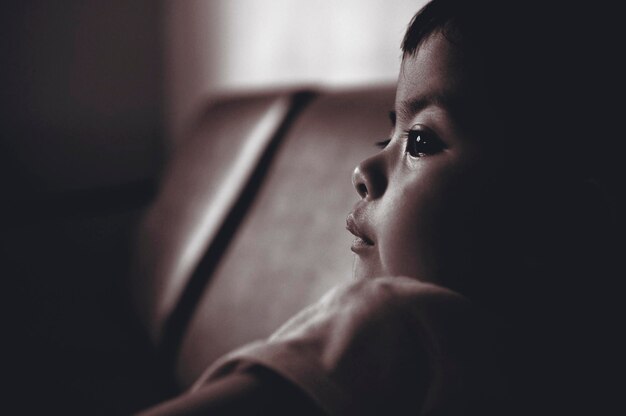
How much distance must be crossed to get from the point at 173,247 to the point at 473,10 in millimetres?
692

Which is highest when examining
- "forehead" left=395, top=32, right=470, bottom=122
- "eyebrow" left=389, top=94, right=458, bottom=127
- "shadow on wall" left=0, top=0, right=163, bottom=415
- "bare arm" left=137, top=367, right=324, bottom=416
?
"forehead" left=395, top=32, right=470, bottom=122

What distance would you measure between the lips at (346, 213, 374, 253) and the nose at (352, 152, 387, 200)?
16mm

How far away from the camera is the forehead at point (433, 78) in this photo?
321 millimetres

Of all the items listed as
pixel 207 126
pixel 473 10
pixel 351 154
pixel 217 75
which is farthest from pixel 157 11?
pixel 473 10

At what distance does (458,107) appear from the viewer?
1.05 ft

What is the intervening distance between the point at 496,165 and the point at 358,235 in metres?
0.09

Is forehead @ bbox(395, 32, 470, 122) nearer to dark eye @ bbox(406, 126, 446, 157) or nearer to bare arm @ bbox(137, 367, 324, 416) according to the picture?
dark eye @ bbox(406, 126, 446, 157)

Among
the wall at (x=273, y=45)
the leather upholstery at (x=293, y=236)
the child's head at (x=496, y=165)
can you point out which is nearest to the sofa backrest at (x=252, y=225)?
the leather upholstery at (x=293, y=236)

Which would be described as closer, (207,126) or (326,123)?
(326,123)

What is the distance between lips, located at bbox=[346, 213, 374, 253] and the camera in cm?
34

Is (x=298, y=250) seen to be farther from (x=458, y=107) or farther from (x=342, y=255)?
(x=458, y=107)

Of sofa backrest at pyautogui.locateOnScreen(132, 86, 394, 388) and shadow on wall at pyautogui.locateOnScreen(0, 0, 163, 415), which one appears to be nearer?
sofa backrest at pyautogui.locateOnScreen(132, 86, 394, 388)

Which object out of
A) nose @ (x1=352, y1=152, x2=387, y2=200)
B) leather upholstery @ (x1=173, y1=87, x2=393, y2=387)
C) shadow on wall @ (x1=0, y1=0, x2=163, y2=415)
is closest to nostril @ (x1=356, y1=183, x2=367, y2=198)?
nose @ (x1=352, y1=152, x2=387, y2=200)

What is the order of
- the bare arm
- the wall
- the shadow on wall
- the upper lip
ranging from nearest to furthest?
the bare arm
the upper lip
the shadow on wall
the wall
